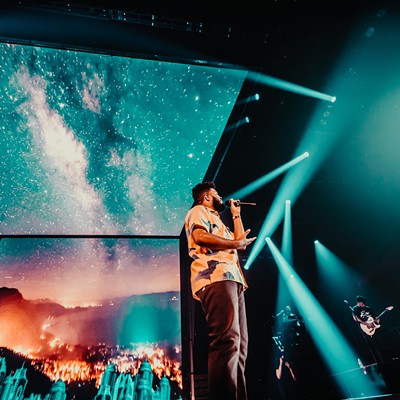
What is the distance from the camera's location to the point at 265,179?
171 inches

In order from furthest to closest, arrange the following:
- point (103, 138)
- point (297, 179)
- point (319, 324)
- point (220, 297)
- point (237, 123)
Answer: point (319, 324)
point (297, 179)
point (103, 138)
point (237, 123)
point (220, 297)

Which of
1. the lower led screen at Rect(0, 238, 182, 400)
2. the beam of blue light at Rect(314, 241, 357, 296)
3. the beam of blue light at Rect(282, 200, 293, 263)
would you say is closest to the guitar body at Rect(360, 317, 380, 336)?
the beam of blue light at Rect(314, 241, 357, 296)

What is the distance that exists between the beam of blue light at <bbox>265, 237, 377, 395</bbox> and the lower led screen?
2716 mm

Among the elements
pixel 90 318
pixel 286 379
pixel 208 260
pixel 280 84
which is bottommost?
pixel 286 379

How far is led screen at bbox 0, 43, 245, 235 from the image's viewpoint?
3.07 meters

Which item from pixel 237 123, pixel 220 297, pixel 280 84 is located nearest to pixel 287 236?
pixel 237 123

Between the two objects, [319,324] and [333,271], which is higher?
[333,271]

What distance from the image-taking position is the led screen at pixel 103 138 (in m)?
3.07

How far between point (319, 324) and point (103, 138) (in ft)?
20.1

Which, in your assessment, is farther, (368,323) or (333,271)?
(333,271)

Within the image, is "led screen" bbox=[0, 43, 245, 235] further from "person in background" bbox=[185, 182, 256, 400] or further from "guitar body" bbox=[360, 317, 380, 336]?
"guitar body" bbox=[360, 317, 380, 336]

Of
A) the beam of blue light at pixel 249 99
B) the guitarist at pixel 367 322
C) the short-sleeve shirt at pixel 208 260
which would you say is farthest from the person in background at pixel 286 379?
the beam of blue light at pixel 249 99

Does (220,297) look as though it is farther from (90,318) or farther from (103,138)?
(90,318)

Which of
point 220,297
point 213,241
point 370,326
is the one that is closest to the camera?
point 220,297
